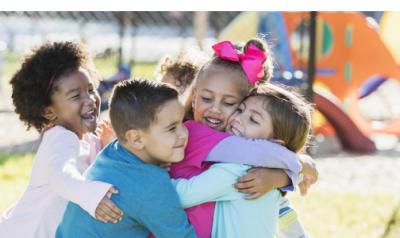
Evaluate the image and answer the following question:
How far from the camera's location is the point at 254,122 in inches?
120

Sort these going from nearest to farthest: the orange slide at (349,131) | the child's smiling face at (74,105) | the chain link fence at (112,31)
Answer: the child's smiling face at (74,105) → the orange slide at (349,131) → the chain link fence at (112,31)

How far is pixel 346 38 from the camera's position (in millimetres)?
Answer: 10547

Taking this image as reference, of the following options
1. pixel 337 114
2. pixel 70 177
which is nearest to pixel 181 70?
pixel 70 177

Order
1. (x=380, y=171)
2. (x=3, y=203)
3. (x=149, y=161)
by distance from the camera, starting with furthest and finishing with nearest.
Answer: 1. (x=380, y=171)
2. (x=3, y=203)
3. (x=149, y=161)

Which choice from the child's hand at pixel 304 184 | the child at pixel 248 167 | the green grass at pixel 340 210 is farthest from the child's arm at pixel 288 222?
the green grass at pixel 340 210

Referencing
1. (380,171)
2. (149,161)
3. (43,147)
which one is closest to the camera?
(149,161)

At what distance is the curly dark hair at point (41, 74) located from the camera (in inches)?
144

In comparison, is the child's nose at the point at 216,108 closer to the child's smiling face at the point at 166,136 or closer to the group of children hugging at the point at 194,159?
the group of children hugging at the point at 194,159

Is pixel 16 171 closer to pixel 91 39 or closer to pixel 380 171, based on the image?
pixel 380 171

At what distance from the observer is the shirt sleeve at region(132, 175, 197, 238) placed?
9.19 ft

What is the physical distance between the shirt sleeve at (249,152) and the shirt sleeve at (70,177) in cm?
A: 40
